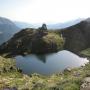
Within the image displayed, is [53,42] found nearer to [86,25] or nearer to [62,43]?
[62,43]

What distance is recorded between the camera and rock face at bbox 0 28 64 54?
154 meters

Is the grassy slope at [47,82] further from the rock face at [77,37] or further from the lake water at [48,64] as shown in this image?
the rock face at [77,37]

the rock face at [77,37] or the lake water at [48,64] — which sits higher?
the rock face at [77,37]

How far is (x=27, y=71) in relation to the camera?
300 ft

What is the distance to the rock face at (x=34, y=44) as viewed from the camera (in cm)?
15440

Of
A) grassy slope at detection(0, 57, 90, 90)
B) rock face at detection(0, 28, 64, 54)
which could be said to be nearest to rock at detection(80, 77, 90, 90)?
grassy slope at detection(0, 57, 90, 90)

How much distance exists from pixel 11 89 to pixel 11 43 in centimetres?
13169

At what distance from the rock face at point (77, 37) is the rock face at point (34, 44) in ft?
22.1

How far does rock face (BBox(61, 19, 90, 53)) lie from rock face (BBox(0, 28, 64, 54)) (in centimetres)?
673

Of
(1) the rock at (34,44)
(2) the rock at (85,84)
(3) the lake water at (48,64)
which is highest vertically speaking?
(2) the rock at (85,84)

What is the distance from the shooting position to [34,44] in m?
159

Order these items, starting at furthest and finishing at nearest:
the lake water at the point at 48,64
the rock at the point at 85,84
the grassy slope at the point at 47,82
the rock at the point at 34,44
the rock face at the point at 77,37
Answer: the rock face at the point at 77,37, the rock at the point at 34,44, the lake water at the point at 48,64, the grassy slope at the point at 47,82, the rock at the point at 85,84

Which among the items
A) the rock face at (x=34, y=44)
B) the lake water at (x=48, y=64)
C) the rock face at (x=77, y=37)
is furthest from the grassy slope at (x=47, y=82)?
the rock face at (x=77, y=37)

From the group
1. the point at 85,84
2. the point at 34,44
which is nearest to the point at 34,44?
the point at 34,44
